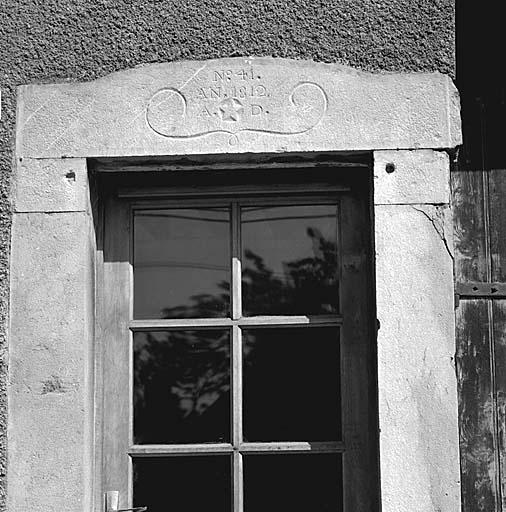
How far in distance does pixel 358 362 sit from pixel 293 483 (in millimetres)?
466

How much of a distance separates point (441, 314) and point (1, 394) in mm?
1464

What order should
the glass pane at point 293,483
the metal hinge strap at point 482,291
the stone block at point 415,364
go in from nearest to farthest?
the stone block at point 415,364, the glass pane at point 293,483, the metal hinge strap at point 482,291

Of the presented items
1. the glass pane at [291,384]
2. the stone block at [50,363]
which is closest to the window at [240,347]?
the glass pane at [291,384]

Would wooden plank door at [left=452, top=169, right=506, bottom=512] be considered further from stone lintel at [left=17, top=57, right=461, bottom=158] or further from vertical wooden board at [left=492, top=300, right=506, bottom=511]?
stone lintel at [left=17, top=57, right=461, bottom=158]

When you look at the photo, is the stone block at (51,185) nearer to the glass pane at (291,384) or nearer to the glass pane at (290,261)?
the glass pane at (290,261)

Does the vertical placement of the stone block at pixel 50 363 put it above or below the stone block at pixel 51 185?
below

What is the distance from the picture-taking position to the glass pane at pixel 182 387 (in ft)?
13.9

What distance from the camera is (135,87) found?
4188mm

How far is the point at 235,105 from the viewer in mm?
4168

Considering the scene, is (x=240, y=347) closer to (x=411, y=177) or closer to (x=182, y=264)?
(x=182, y=264)

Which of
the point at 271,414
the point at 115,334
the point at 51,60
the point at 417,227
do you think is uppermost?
the point at 51,60

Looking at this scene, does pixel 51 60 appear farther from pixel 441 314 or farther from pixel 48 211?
pixel 441 314

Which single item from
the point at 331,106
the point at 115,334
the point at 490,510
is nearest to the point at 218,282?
the point at 115,334

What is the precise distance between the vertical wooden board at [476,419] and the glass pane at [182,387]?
2.70 feet
